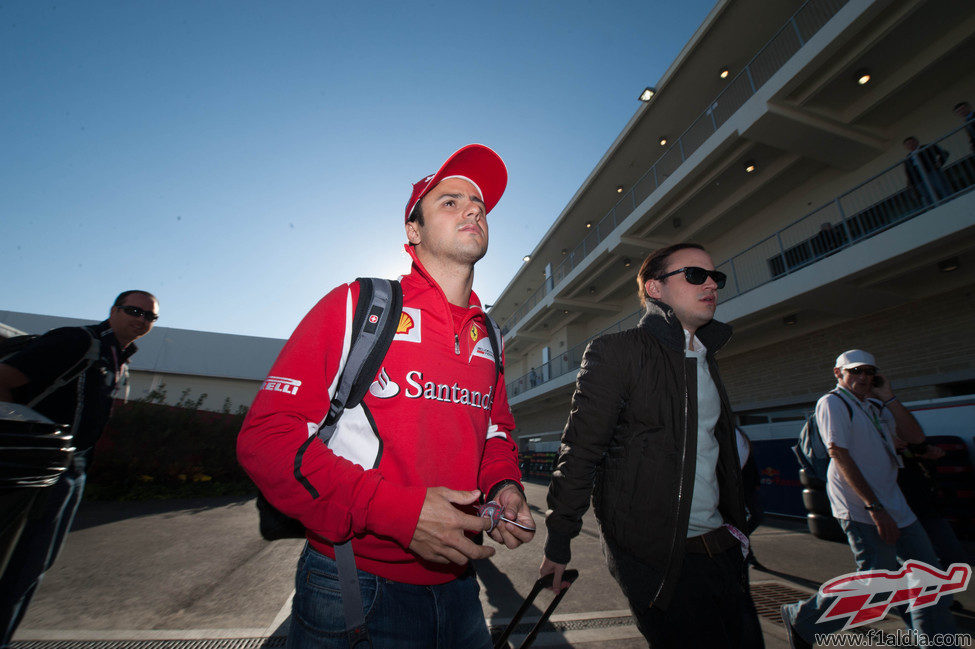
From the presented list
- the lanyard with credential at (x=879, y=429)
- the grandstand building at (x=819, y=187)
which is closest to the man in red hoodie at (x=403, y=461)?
the lanyard with credential at (x=879, y=429)

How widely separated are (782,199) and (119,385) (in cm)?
1459

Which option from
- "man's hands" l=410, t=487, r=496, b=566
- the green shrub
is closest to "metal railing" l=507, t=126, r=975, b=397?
"man's hands" l=410, t=487, r=496, b=566

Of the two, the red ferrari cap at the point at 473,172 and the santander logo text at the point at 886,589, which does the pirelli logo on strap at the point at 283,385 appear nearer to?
the red ferrari cap at the point at 473,172

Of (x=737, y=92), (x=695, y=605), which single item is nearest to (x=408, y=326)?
(x=695, y=605)

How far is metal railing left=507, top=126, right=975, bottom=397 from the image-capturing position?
262 inches

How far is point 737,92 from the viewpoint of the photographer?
34.7 feet

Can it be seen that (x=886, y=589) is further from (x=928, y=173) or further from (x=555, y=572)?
(x=928, y=173)

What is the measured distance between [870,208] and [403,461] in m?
11.1

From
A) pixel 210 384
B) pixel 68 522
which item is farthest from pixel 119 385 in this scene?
pixel 210 384

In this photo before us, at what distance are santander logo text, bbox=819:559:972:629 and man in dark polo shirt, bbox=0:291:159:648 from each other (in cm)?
383

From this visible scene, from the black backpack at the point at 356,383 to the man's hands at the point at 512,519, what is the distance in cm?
37

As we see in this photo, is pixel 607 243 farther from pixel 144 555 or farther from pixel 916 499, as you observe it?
pixel 144 555

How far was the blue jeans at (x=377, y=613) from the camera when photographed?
93cm

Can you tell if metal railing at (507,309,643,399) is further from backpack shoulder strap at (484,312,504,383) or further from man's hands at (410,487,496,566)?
man's hands at (410,487,496,566)
